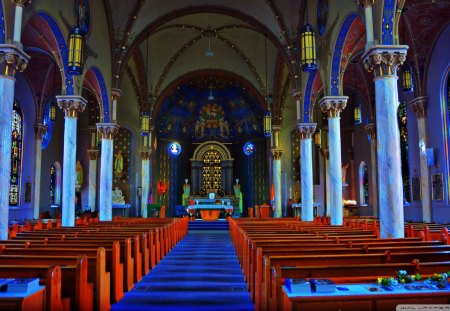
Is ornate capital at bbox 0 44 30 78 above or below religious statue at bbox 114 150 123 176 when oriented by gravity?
above

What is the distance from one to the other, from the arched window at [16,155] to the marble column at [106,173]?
535 centimetres

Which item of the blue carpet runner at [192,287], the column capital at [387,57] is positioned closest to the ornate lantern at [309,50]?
the column capital at [387,57]

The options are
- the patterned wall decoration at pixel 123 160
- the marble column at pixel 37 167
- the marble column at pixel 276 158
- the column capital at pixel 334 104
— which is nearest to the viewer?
the column capital at pixel 334 104

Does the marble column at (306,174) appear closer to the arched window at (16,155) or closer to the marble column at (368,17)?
the marble column at (368,17)

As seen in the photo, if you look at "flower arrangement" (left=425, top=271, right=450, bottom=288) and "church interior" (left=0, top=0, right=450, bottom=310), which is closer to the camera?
"flower arrangement" (left=425, top=271, right=450, bottom=288)

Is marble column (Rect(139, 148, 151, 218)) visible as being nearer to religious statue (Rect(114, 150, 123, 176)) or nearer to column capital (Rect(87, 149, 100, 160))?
religious statue (Rect(114, 150, 123, 176))

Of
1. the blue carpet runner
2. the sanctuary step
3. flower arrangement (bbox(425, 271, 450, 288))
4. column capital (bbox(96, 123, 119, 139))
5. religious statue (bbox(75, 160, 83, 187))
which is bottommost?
the blue carpet runner

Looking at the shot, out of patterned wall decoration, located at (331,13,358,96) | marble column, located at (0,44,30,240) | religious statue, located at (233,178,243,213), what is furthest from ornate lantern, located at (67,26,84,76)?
religious statue, located at (233,178,243,213)

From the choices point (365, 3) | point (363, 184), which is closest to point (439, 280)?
point (365, 3)

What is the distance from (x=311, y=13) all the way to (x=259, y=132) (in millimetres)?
15686

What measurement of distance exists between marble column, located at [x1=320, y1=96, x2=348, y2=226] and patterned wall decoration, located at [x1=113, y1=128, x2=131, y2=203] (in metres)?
17.2

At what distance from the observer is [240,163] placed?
36.7m

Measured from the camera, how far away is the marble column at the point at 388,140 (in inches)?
424

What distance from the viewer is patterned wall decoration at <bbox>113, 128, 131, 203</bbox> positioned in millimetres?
29797
